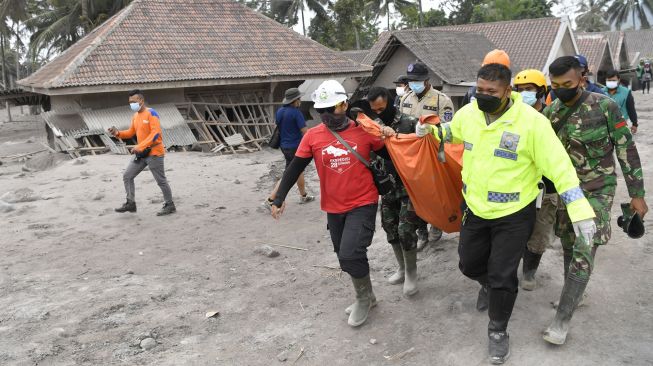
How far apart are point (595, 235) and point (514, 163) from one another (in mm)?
794

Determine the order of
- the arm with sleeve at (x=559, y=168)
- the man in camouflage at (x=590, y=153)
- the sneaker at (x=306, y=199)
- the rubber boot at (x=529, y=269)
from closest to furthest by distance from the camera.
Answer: the arm with sleeve at (x=559, y=168), the man in camouflage at (x=590, y=153), the rubber boot at (x=529, y=269), the sneaker at (x=306, y=199)

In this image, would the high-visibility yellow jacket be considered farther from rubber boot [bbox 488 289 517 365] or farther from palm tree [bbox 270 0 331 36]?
palm tree [bbox 270 0 331 36]

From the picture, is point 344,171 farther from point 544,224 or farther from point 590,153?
point 590,153

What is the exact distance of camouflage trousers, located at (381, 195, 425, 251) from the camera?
411 centimetres

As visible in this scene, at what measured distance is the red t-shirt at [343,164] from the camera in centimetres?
374

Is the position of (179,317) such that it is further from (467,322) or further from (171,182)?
(171,182)

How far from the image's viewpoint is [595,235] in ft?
10.6

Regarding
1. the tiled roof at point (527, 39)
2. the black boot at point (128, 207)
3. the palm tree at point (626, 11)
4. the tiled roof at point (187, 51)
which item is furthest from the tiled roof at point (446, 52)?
the palm tree at point (626, 11)

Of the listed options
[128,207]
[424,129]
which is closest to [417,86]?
[424,129]

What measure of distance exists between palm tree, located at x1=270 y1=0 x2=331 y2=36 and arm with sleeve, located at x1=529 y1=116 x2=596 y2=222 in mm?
39151

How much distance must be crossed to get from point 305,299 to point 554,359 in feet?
6.98

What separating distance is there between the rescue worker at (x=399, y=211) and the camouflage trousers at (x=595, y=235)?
1.05 metres

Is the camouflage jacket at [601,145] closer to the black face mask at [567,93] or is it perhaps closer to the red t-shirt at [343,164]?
the black face mask at [567,93]

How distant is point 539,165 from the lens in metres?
2.86
